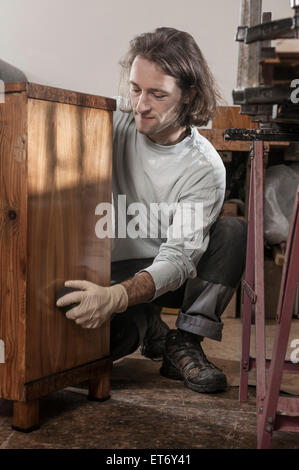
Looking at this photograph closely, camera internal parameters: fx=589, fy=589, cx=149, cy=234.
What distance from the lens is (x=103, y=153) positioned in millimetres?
1441

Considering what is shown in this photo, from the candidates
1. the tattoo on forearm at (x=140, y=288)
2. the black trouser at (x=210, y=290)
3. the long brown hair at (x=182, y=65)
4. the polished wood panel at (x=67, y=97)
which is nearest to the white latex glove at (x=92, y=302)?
the tattoo on forearm at (x=140, y=288)

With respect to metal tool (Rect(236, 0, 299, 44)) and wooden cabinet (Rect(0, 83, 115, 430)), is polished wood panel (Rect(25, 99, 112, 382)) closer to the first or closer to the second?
wooden cabinet (Rect(0, 83, 115, 430))

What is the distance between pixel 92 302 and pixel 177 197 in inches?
19.9

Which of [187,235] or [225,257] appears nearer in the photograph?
[187,235]

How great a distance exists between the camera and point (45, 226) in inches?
Result: 50.3

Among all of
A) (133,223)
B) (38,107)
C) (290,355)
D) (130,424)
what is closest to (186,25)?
(133,223)

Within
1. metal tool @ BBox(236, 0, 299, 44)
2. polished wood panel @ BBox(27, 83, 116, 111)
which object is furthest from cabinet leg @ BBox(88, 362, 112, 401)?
metal tool @ BBox(236, 0, 299, 44)

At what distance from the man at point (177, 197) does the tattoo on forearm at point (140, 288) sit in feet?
0.34

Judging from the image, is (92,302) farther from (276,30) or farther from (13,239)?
(276,30)

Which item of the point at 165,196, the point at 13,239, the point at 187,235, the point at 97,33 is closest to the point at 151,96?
the point at 165,196

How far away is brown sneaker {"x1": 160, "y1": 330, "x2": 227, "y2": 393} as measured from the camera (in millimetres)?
1642

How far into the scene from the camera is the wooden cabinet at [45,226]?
4.02 feet
